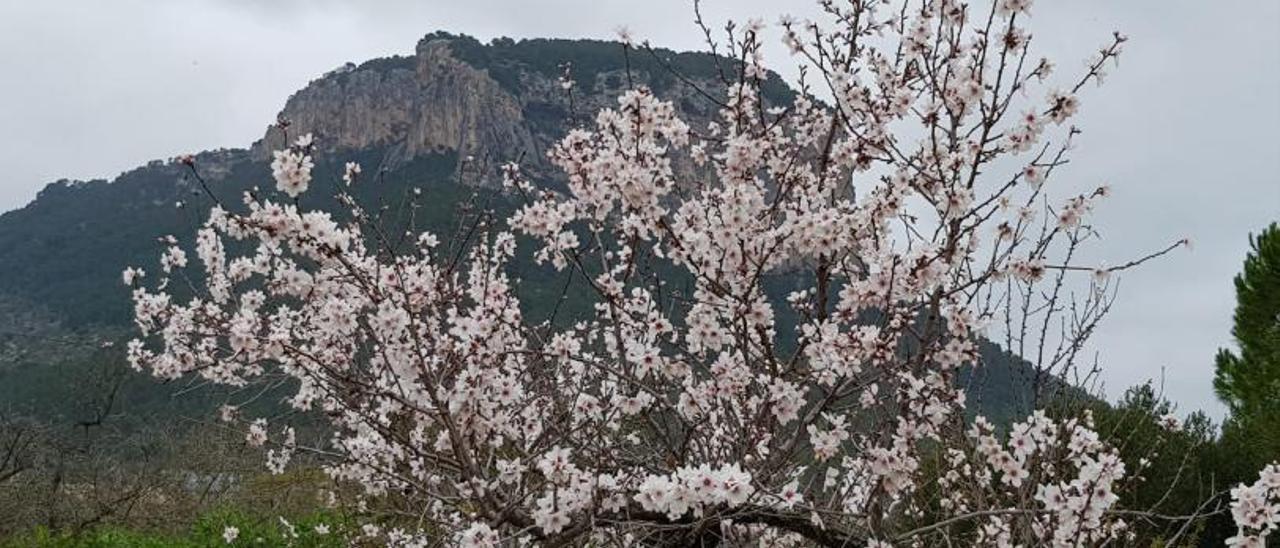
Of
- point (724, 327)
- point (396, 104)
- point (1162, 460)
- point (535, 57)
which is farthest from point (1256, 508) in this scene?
point (535, 57)

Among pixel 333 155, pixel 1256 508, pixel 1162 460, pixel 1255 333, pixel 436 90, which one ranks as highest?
pixel 436 90

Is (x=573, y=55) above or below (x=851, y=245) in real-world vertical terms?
above

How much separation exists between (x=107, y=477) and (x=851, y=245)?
1821 cm

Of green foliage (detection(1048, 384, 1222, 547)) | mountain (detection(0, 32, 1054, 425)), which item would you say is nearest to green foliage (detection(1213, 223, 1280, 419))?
green foliage (detection(1048, 384, 1222, 547))

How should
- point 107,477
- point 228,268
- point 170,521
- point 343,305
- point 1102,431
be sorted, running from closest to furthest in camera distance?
point 343,305, point 228,268, point 1102,431, point 170,521, point 107,477

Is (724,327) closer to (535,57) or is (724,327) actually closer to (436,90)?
(436,90)

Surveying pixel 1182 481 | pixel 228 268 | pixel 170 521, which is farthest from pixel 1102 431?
pixel 170 521

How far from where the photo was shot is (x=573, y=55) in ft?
341

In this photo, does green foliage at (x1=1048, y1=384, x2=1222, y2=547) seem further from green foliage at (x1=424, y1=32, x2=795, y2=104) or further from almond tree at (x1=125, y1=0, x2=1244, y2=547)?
green foliage at (x1=424, y1=32, x2=795, y2=104)

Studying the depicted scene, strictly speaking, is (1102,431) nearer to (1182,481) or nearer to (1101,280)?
(1182,481)

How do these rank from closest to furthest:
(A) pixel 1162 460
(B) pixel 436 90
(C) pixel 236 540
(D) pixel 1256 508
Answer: (D) pixel 1256 508 → (C) pixel 236 540 → (A) pixel 1162 460 → (B) pixel 436 90

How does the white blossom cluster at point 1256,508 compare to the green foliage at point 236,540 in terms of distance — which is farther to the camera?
the green foliage at point 236,540

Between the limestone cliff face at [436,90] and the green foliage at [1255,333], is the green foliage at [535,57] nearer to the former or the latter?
the limestone cliff face at [436,90]

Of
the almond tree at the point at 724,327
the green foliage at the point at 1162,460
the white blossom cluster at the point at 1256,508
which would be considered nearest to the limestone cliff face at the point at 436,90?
the green foliage at the point at 1162,460
